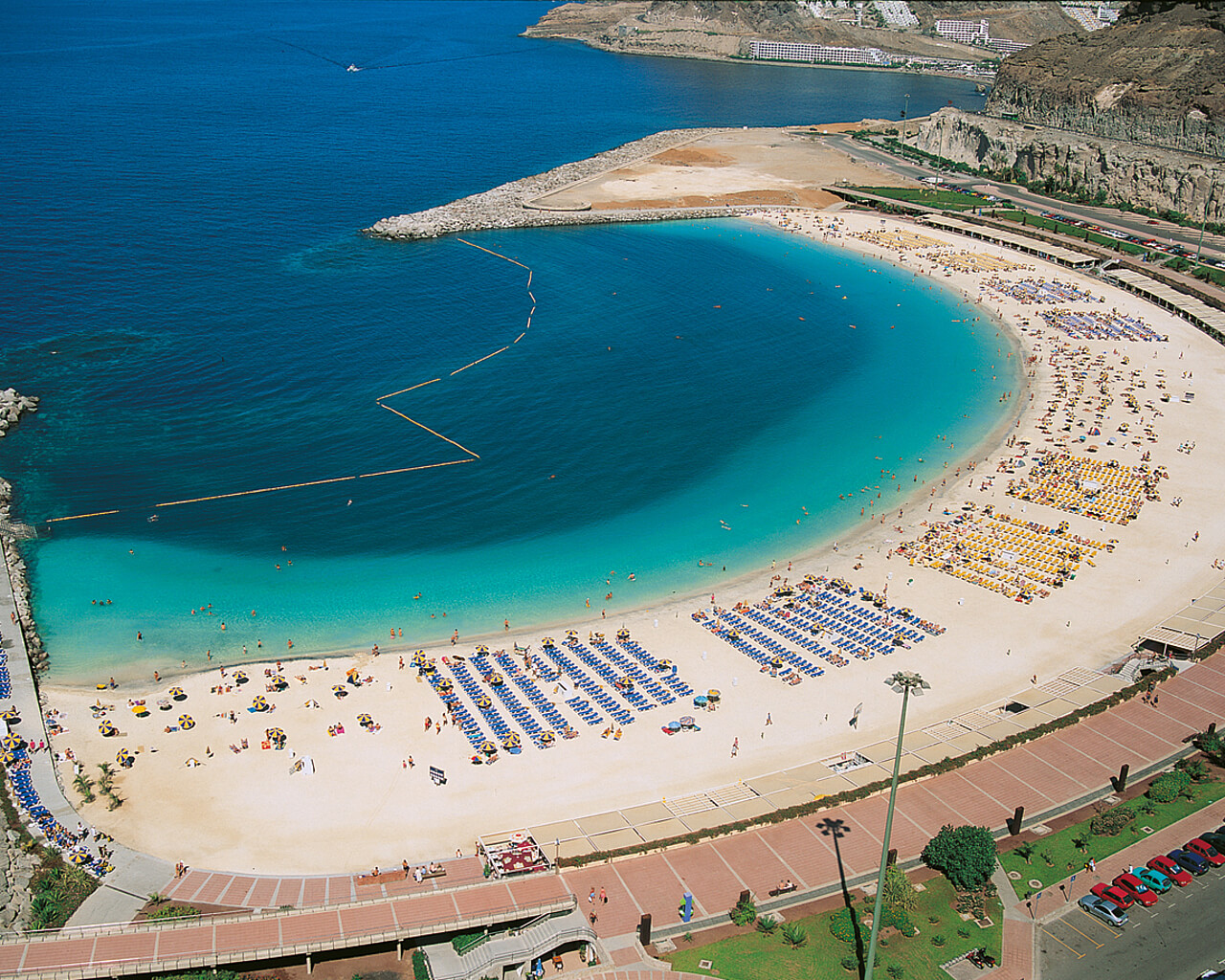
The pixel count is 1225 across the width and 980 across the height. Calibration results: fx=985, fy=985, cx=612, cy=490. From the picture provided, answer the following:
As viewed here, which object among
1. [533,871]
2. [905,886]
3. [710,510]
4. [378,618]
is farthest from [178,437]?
[905,886]

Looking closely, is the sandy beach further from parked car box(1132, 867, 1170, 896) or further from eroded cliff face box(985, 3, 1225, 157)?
eroded cliff face box(985, 3, 1225, 157)

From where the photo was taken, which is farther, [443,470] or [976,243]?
[976,243]

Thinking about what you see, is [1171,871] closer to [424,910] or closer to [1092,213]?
[424,910]

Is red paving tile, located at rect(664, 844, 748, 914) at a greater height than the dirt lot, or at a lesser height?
lesser

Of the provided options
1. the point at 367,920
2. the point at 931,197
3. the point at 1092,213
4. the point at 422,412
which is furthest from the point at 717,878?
the point at 931,197

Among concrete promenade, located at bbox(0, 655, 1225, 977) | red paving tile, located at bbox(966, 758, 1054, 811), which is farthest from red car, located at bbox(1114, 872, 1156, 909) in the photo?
red paving tile, located at bbox(966, 758, 1054, 811)

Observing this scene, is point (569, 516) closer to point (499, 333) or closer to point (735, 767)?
point (735, 767)
